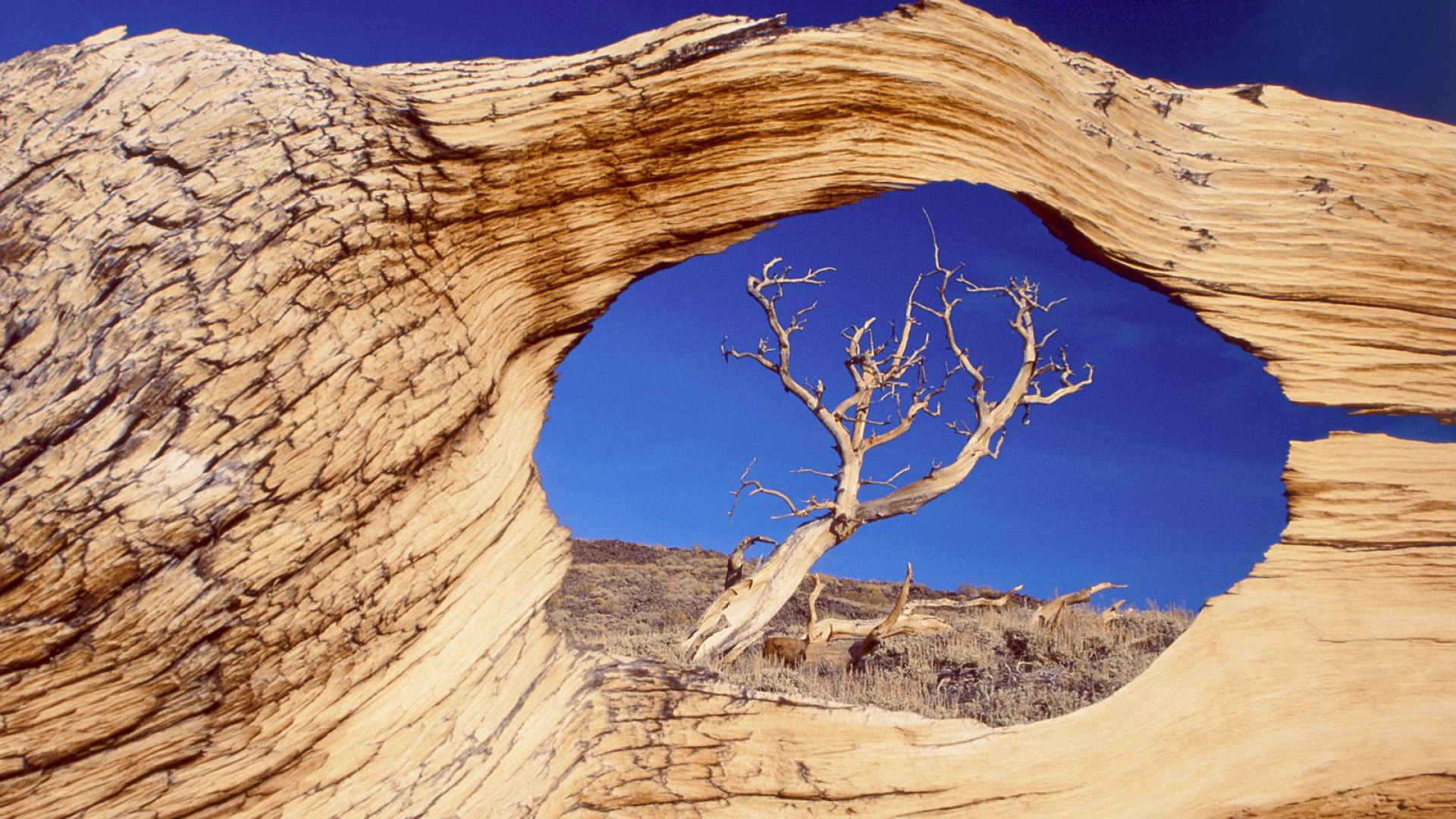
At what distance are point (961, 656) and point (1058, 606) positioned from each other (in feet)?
8.47

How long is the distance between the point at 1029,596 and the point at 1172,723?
1812cm

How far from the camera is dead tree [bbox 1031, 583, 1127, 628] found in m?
13.6

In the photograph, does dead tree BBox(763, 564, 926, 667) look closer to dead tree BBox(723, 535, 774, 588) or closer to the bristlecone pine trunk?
dead tree BBox(723, 535, 774, 588)

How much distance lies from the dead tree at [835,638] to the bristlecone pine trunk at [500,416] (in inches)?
299

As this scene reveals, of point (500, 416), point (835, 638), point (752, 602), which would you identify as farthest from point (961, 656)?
point (500, 416)

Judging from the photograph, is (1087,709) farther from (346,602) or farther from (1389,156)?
(1389,156)

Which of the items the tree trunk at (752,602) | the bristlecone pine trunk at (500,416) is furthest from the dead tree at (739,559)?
the bristlecone pine trunk at (500,416)

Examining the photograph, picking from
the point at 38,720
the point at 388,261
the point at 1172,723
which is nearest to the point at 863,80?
the point at 388,261

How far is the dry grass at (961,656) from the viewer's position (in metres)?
9.02

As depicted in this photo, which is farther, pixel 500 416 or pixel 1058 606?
pixel 1058 606

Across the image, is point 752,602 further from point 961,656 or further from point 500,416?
point 500,416

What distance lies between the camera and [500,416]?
3.48 meters

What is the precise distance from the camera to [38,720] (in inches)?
105

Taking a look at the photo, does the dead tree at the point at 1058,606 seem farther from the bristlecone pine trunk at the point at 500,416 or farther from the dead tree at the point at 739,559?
the bristlecone pine trunk at the point at 500,416
